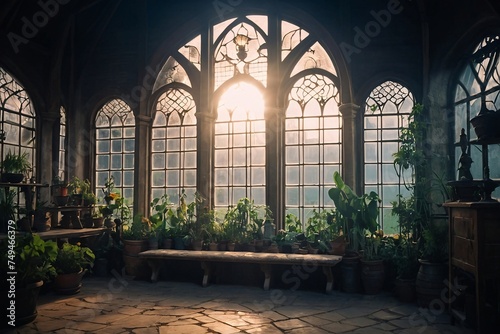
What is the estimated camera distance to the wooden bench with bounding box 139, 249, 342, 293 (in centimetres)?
547

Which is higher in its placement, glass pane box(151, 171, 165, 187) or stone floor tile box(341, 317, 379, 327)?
glass pane box(151, 171, 165, 187)

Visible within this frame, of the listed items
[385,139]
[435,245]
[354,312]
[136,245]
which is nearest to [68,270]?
[136,245]

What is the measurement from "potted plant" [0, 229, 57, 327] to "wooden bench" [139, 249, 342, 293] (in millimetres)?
1936

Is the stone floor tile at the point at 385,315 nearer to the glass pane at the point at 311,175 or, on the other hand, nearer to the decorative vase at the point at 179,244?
the glass pane at the point at 311,175

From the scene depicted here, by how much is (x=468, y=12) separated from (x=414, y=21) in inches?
49.4

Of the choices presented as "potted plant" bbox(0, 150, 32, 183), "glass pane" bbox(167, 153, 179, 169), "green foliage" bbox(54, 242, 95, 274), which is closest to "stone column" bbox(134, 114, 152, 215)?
"glass pane" bbox(167, 153, 179, 169)

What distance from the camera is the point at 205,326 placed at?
4.11 m

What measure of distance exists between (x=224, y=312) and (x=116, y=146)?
4590 millimetres

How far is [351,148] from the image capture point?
666 centimetres

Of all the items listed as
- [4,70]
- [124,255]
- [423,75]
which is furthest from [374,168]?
[4,70]

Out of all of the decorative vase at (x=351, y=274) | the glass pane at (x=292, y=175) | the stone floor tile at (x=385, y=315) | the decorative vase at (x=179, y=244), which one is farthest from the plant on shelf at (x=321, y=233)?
the decorative vase at (x=179, y=244)

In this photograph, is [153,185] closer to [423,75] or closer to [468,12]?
[423,75]

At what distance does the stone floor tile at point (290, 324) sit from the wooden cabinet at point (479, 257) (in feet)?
4.84

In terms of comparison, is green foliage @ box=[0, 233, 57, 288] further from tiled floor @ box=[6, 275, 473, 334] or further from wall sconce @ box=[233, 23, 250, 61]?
wall sconce @ box=[233, 23, 250, 61]
